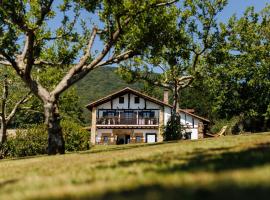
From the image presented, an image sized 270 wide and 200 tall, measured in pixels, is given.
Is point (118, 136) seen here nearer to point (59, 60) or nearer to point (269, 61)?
point (269, 61)

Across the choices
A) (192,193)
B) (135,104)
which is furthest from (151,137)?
(192,193)

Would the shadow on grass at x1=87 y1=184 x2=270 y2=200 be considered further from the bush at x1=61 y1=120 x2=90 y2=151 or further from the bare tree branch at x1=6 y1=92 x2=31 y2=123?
the bare tree branch at x1=6 y1=92 x2=31 y2=123

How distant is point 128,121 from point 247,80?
2501cm

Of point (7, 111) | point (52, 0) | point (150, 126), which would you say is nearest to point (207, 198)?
point (52, 0)

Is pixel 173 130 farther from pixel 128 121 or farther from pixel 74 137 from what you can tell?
pixel 128 121

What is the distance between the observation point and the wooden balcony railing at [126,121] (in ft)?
275

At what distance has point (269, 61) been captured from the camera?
6097 centimetres

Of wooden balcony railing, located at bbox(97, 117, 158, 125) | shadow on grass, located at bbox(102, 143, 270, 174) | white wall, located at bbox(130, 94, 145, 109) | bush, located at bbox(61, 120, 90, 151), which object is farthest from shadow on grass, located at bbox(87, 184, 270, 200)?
wooden balcony railing, located at bbox(97, 117, 158, 125)

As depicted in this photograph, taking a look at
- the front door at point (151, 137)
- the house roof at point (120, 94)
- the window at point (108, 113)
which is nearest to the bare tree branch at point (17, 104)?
the house roof at point (120, 94)

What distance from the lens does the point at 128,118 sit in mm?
84375

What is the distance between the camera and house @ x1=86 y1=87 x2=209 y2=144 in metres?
83.9

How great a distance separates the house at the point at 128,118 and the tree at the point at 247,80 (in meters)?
14.7

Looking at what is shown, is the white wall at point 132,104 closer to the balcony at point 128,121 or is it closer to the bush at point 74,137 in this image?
the balcony at point 128,121

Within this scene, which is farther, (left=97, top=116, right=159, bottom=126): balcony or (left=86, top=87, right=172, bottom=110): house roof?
(left=97, top=116, right=159, bottom=126): balcony
